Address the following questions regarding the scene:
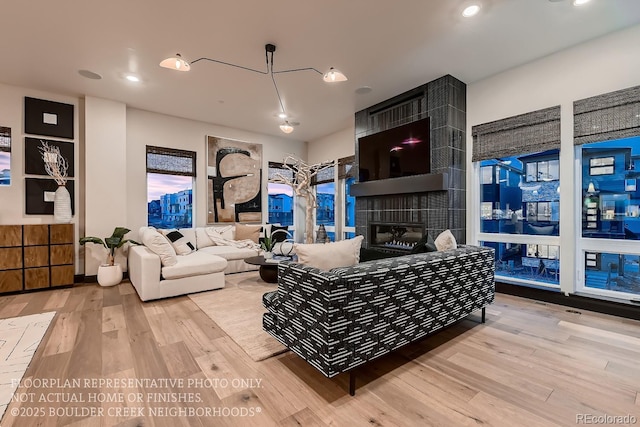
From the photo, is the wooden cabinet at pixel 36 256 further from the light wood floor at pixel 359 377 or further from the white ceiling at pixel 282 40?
the white ceiling at pixel 282 40

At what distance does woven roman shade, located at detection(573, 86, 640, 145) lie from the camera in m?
2.85

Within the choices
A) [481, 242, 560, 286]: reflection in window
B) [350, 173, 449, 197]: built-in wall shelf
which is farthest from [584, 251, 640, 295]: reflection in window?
[350, 173, 449, 197]: built-in wall shelf

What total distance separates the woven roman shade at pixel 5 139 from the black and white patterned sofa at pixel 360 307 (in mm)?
4812

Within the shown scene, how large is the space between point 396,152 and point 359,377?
3.55 m

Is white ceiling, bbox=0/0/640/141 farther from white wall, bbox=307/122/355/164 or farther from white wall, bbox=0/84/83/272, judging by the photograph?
white wall, bbox=307/122/355/164

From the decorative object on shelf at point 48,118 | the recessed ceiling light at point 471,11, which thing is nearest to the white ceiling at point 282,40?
the recessed ceiling light at point 471,11

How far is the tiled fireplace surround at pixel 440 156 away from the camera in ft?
12.9

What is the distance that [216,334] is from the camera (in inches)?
101

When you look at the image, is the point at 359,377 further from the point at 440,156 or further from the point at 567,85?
the point at 567,85

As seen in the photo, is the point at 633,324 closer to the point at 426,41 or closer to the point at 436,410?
the point at 436,410

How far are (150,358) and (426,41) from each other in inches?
157

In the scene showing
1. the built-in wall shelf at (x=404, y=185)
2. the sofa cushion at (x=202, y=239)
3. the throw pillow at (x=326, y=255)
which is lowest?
the sofa cushion at (x=202, y=239)

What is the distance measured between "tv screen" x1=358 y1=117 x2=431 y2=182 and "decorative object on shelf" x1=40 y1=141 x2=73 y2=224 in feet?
15.5

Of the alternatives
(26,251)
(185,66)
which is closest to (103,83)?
(185,66)
